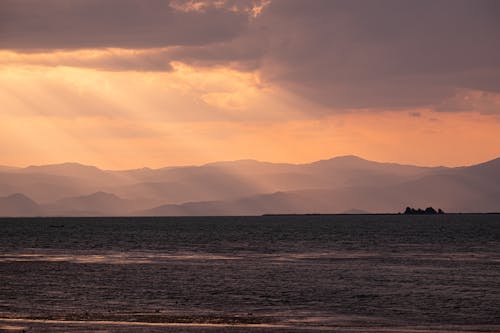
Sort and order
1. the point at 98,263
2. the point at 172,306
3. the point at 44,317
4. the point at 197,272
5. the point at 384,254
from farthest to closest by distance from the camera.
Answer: the point at 384,254, the point at 98,263, the point at 197,272, the point at 172,306, the point at 44,317

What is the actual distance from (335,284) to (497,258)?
1759 inches

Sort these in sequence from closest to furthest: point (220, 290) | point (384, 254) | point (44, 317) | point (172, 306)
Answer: point (44, 317)
point (172, 306)
point (220, 290)
point (384, 254)

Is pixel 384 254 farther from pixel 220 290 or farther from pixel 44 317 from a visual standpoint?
pixel 44 317

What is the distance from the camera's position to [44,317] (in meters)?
54.5

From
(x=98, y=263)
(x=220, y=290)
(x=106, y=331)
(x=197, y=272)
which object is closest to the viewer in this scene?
(x=106, y=331)

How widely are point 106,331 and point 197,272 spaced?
44.2 metres

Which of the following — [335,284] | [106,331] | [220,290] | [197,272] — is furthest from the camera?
[197,272]

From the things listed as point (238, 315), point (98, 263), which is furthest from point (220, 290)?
point (98, 263)

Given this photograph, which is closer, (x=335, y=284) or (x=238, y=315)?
(x=238, y=315)

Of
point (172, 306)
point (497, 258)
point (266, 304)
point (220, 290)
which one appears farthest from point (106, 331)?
point (497, 258)

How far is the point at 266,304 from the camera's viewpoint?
207 feet

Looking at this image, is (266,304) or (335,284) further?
(335,284)

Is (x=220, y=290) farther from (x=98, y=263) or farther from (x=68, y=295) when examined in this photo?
(x=98, y=263)

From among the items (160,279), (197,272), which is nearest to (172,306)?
(160,279)
